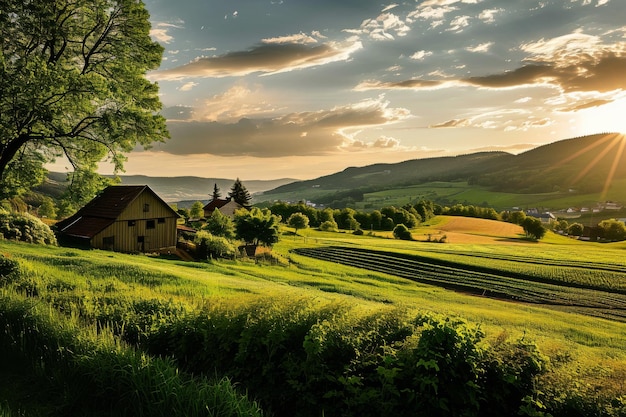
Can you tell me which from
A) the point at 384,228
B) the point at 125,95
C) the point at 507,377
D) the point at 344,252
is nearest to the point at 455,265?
the point at 344,252

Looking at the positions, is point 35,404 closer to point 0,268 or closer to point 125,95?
point 0,268

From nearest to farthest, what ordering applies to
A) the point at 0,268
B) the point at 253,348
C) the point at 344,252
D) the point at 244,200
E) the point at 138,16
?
the point at 253,348 < the point at 0,268 < the point at 138,16 < the point at 344,252 < the point at 244,200

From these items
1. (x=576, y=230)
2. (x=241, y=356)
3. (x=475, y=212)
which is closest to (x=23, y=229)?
(x=241, y=356)

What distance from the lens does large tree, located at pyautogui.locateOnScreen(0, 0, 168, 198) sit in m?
14.7

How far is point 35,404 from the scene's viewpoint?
583 centimetres

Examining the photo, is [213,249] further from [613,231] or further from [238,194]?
[613,231]

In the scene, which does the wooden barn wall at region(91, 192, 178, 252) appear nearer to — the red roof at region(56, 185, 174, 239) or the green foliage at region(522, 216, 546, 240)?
the red roof at region(56, 185, 174, 239)

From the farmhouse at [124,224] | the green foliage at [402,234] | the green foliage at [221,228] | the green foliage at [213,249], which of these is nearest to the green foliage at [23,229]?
the farmhouse at [124,224]

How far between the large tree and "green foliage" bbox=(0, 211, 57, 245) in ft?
44.9

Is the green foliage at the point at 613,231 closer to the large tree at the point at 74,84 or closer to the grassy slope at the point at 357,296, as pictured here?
the grassy slope at the point at 357,296

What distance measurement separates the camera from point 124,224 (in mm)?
42938

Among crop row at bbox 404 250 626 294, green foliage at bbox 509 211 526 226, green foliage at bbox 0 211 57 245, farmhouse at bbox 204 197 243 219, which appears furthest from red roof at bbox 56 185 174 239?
green foliage at bbox 509 211 526 226

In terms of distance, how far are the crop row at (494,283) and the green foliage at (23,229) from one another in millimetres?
35375

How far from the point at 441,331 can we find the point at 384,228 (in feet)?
444
